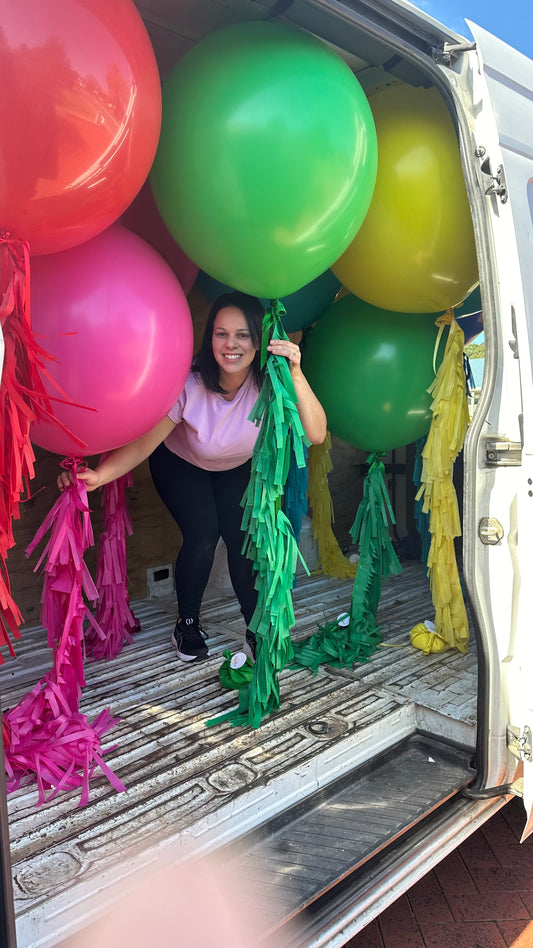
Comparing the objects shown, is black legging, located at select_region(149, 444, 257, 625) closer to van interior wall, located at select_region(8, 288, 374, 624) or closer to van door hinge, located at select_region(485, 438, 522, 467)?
van interior wall, located at select_region(8, 288, 374, 624)

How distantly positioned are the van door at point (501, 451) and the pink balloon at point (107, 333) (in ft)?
2.59

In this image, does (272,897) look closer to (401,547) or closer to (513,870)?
(513,870)

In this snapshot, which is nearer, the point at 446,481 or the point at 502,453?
the point at 502,453

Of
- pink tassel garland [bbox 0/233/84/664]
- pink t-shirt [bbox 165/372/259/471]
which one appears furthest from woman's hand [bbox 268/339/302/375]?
pink tassel garland [bbox 0/233/84/664]

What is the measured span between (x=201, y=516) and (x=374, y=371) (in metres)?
0.79

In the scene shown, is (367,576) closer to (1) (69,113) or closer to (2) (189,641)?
(2) (189,641)

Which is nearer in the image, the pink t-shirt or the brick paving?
the brick paving

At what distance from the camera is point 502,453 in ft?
5.41

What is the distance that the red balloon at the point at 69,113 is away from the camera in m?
1.08

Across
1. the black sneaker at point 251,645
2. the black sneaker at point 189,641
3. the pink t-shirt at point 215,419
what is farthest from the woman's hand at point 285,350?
the black sneaker at point 189,641

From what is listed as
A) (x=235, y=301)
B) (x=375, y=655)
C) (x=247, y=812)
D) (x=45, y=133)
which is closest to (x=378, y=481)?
(x=375, y=655)

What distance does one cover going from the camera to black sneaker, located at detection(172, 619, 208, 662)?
8.04ft

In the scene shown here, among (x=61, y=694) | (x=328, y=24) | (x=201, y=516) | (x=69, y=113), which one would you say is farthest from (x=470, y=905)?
(x=328, y=24)

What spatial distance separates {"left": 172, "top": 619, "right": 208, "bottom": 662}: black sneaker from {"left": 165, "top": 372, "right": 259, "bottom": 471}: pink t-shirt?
0.66 m
